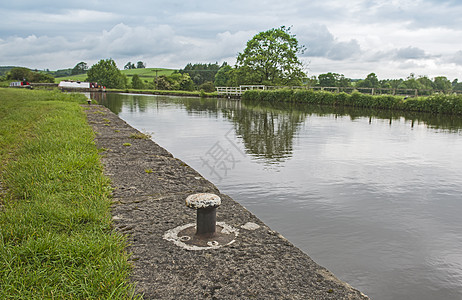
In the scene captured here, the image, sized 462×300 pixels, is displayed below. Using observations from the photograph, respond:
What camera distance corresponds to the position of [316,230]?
3855 mm

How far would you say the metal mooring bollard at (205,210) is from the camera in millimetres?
2461

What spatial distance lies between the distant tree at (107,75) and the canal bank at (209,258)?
85104 millimetres

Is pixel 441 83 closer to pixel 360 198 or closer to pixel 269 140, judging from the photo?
pixel 269 140

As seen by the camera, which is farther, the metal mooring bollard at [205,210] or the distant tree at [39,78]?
the distant tree at [39,78]

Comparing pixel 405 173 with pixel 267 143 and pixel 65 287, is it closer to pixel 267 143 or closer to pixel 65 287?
pixel 267 143

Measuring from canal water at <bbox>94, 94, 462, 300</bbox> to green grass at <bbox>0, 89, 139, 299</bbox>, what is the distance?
1.99m

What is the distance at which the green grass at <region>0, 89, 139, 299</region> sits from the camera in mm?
1857

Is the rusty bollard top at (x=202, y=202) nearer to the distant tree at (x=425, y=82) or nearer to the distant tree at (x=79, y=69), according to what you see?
the distant tree at (x=425, y=82)

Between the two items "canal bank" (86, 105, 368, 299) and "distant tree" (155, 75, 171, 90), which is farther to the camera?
"distant tree" (155, 75, 171, 90)

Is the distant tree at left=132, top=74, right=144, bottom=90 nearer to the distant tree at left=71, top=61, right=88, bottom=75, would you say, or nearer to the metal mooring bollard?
the distant tree at left=71, top=61, right=88, bottom=75

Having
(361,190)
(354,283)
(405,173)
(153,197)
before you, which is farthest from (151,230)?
(405,173)

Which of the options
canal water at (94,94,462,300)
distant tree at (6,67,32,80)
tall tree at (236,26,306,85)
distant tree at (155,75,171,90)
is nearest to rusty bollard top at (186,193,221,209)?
canal water at (94,94,462,300)

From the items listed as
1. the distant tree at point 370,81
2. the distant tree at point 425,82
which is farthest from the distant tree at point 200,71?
the distant tree at point 425,82

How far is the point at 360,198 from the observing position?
4.94 metres
